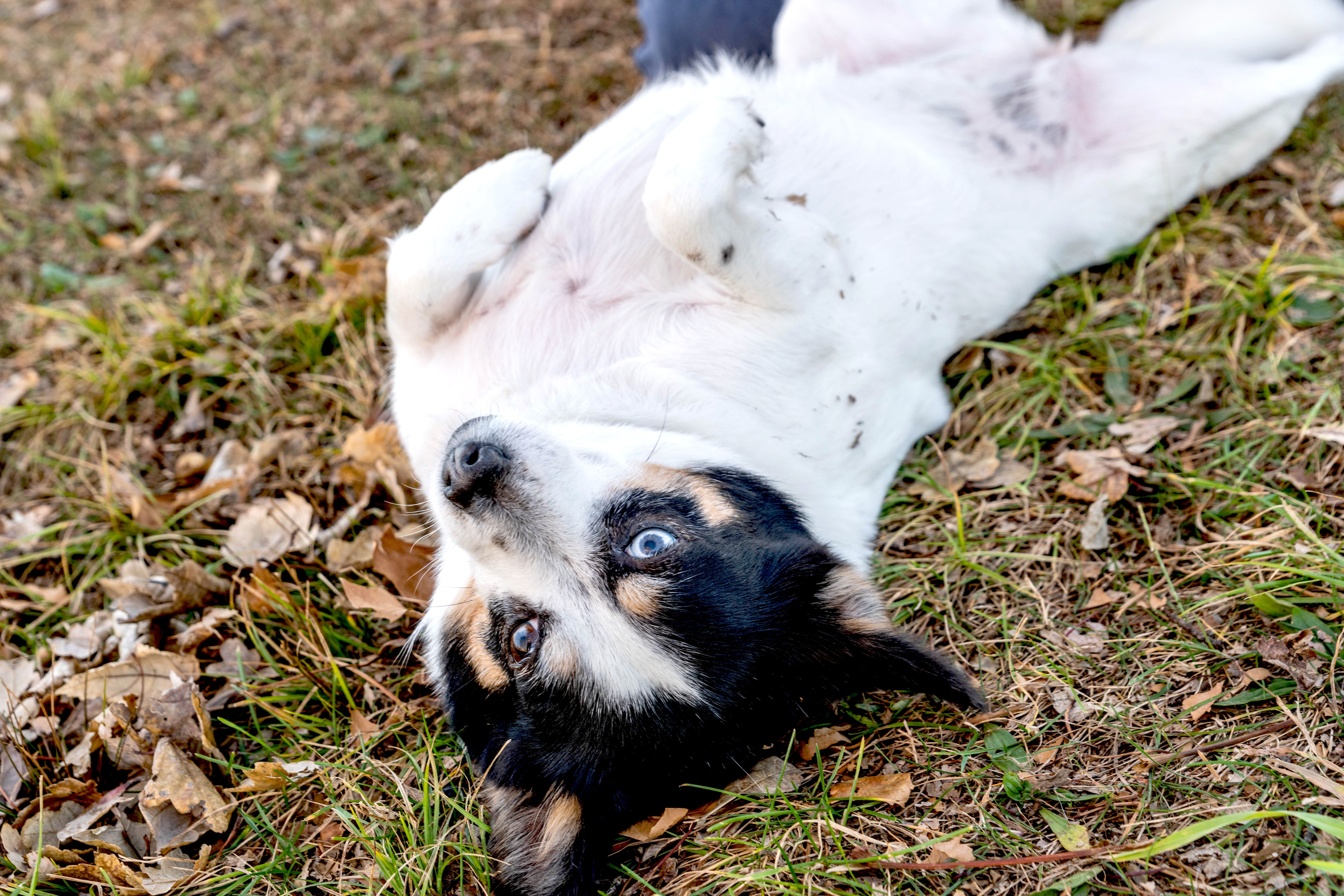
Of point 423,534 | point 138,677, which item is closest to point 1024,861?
point 423,534

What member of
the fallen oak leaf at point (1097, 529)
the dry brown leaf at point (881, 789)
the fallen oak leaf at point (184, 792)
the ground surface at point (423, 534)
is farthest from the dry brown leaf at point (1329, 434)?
the fallen oak leaf at point (184, 792)

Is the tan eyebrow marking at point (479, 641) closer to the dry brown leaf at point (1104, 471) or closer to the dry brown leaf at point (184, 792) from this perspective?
the dry brown leaf at point (184, 792)

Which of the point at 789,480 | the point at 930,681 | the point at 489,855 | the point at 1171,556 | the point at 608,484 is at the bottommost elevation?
the point at 1171,556

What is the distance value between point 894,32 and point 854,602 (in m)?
Answer: 2.50

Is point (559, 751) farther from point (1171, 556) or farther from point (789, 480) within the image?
point (1171, 556)

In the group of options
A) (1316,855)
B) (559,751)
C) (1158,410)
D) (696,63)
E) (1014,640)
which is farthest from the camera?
(696,63)

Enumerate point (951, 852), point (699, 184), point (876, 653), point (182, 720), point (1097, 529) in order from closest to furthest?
point (951, 852)
point (876, 653)
point (699, 184)
point (182, 720)
point (1097, 529)

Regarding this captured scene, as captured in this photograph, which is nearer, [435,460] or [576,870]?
[576,870]

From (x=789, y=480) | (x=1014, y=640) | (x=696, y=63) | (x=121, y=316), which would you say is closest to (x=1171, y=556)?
(x=1014, y=640)

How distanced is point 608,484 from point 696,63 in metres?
2.31

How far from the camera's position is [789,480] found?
105 inches

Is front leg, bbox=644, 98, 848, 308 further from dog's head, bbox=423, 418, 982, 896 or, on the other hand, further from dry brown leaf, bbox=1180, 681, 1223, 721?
dry brown leaf, bbox=1180, 681, 1223, 721

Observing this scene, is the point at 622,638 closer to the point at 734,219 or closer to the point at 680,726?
the point at 680,726

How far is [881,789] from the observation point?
7.51 feet
